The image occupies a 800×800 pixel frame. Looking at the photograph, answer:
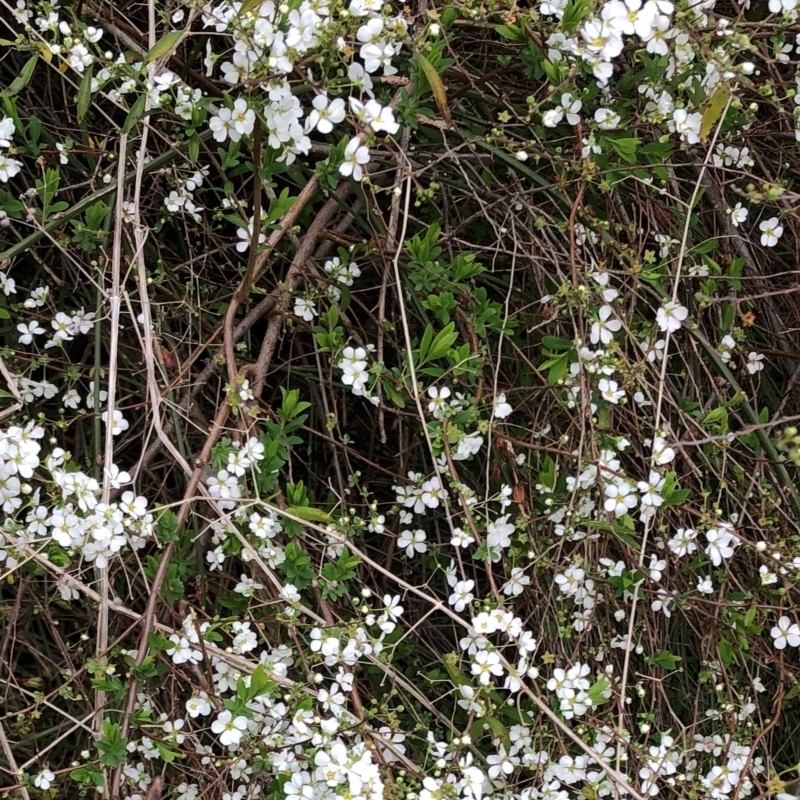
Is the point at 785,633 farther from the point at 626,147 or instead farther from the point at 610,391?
the point at 626,147

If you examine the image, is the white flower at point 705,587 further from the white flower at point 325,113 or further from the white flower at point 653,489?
the white flower at point 325,113

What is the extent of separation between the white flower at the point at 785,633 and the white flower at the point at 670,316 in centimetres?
68

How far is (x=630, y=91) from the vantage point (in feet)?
5.69

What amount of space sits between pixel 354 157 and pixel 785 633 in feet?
4.41

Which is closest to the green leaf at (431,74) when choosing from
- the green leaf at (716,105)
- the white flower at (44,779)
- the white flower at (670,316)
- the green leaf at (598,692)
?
the green leaf at (716,105)

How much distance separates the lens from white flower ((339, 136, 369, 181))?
138 centimetres

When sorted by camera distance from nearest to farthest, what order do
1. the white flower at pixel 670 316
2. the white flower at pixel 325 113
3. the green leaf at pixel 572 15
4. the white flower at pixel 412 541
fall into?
1. the white flower at pixel 325 113
2. the green leaf at pixel 572 15
3. the white flower at pixel 670 316
4. the white flower at pixel 412 541

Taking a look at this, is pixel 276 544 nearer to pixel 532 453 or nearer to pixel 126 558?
pixel 126 558

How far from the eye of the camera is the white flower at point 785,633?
67.5 inches

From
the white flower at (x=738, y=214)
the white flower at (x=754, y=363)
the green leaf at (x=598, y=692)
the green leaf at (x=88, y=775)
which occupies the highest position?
the white flower at (x=738, y=214)

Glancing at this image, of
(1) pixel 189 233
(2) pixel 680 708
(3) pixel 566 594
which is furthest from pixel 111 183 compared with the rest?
(2) pixel 680 708

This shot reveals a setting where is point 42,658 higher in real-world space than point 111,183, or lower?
lower

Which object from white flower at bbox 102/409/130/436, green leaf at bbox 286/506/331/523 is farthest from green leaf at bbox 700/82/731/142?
white flower at bbox 102/409/130/436

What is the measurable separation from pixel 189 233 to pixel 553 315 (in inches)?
35.5
